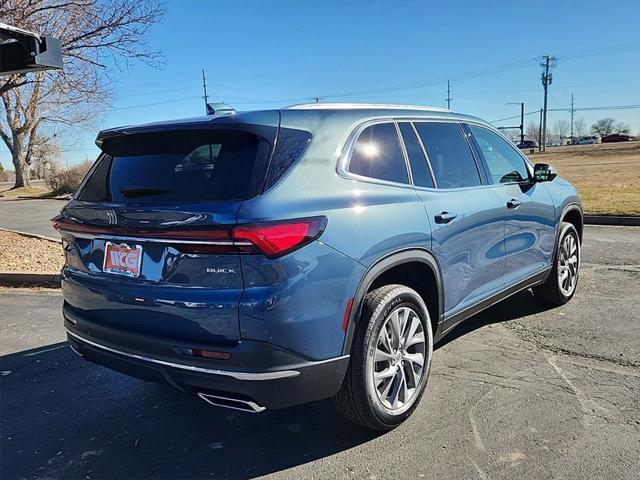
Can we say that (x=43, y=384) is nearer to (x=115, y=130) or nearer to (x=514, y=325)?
(x=115, y=130)

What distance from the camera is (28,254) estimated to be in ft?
29.0

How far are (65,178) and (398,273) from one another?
108 ft

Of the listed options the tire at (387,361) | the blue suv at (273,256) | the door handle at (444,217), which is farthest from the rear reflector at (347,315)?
the door handle at (444,217)

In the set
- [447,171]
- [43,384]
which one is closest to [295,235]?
[447,171]

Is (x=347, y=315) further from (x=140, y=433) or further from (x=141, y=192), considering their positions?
(x=140, y=433)

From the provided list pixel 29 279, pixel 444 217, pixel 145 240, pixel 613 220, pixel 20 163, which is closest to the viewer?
pixel 145 240

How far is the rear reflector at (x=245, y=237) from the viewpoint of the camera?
242cm

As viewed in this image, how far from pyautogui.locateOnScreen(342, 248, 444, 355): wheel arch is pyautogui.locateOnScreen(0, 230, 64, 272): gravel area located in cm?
604

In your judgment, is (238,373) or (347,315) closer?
(238,373)

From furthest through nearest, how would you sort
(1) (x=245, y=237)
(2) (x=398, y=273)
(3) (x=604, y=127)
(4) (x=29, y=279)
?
(3) (x=604, y=127), (4) (x=29, y=279), (2) (x=398, y=273), (1) (x=245, y=237)

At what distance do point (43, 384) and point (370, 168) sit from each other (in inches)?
116

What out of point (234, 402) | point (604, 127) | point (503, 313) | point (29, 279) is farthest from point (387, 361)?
point (604, 127)

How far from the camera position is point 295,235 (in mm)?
2512

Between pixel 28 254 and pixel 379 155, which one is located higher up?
pixel 379 155
